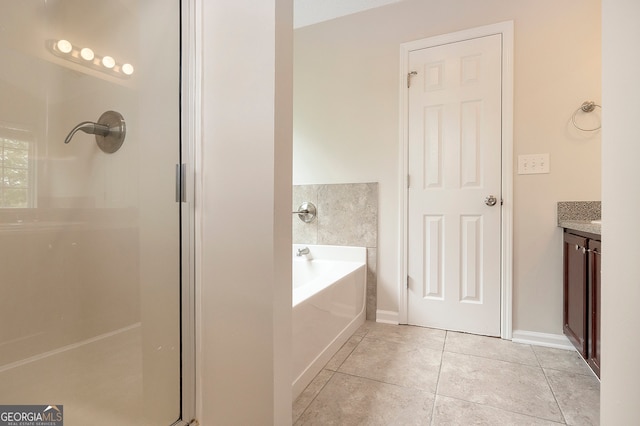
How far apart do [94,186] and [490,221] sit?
7.25ft

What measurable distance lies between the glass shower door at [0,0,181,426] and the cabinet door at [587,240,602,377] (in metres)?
1.79

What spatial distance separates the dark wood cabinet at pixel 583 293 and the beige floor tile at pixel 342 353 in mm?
1182

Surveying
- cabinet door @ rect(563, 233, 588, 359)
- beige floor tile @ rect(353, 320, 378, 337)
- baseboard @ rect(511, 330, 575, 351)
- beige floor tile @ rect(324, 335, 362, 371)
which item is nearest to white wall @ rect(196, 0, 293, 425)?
beige floor tile @ rect(324, 335, 362, 371)

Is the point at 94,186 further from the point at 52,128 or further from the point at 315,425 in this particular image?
the point at 315,425

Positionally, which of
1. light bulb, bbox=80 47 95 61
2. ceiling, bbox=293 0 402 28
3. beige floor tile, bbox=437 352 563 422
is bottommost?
beige floor tile, bbox=437 352 563 422

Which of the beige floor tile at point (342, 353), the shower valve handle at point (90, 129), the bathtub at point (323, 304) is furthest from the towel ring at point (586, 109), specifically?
the shower valve handle at point (90, 129)

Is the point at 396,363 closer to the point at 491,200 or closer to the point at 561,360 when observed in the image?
the point at 561,360

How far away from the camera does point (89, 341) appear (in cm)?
102

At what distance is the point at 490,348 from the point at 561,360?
36cm

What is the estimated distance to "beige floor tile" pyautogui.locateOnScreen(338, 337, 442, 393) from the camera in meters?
1.47

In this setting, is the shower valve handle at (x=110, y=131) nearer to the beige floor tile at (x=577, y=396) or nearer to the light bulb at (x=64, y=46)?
the light bulb at (x=64, y=46)

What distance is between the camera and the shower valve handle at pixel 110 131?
106 cm

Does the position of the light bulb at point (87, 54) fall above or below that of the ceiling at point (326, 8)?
below

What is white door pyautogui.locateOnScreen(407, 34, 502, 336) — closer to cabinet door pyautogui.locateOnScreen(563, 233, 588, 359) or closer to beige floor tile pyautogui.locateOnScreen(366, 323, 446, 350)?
beige floor tile pyautogui.locateOnScreen(366, 323, 446, 350)
